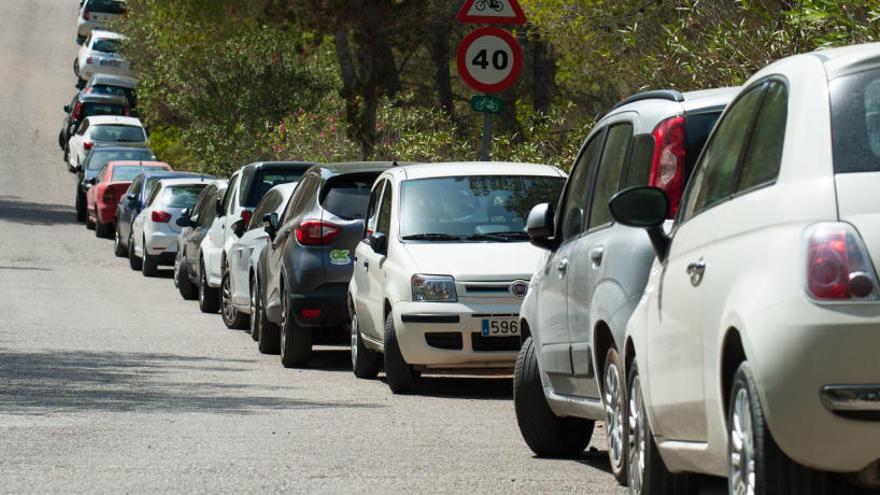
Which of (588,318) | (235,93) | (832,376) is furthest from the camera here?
(235,93)

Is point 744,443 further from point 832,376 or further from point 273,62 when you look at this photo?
point 273,62

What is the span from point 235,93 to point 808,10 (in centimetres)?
2930

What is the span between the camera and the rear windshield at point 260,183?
22.1 meters

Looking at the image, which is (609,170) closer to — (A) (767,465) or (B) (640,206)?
(B) (640,206)

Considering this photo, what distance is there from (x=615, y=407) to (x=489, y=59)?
9.30 meters

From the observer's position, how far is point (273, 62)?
1613 inches

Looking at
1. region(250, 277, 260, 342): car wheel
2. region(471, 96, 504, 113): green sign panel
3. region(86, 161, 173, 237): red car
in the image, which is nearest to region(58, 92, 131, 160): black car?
region(86, 161, 173, 237): red car

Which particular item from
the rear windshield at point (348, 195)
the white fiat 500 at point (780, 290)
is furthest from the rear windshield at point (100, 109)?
the white fiat 500 at point (780, 290)

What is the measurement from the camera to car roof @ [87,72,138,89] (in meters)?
58.6

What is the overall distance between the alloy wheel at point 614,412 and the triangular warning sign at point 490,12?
9094 mm

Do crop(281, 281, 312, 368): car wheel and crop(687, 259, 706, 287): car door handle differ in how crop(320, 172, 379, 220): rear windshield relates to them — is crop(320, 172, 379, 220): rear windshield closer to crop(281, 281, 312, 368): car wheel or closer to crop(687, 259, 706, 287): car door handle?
crop(281, 281, 312, 368): car wheel

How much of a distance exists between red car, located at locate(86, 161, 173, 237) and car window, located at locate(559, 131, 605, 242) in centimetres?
2764

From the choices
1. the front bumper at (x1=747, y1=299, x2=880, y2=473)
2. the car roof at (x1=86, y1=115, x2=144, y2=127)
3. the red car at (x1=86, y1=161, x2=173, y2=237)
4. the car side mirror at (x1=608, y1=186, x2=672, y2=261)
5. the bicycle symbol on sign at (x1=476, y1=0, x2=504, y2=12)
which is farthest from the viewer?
the car roof at (x1=86, y1=115, x2=144, y2=127)

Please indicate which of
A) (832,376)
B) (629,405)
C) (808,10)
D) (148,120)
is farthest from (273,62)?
(832,376)
